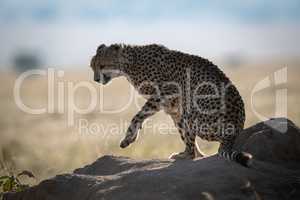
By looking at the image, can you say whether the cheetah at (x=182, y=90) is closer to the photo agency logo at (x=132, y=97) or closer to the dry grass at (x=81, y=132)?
the photo agency logo at (x=132, y=97)

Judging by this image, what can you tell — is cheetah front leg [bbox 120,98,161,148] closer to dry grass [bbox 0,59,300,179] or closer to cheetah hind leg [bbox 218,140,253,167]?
dry grass [bbox 0,59,300,179]

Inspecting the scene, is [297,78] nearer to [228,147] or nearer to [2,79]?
[2,79]

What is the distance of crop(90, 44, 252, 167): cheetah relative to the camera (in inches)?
277

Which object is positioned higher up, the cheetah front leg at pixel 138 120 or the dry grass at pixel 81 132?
the cheetah front leg at pixel 138 120

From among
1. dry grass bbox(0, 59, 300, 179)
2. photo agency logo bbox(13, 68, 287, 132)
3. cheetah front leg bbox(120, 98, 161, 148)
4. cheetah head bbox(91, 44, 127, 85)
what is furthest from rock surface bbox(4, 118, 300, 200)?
cheetah head bbox(91, 44, 127, 85)

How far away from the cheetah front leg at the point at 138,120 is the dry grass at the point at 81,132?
112 cm

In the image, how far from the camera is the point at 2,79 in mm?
31812

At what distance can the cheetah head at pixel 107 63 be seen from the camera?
8.55 m

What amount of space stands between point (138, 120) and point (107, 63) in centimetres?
111

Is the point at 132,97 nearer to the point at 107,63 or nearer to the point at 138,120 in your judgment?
the point at 107,63

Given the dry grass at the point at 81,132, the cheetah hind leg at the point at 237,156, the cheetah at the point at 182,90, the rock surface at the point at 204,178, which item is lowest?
the dry grass at the point at 81,132

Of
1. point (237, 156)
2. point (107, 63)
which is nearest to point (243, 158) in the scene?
point (237, 156)

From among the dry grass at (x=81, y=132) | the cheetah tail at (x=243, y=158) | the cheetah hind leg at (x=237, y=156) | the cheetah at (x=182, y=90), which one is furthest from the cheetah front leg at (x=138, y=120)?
the cheetah tail at (x=243, y=158)

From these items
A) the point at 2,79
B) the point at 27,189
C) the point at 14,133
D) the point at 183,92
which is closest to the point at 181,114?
the point at 183,92
